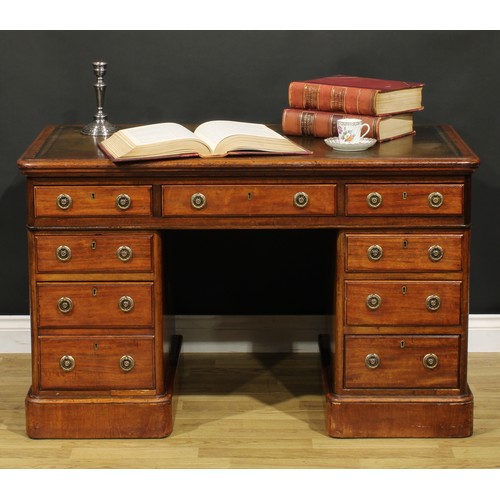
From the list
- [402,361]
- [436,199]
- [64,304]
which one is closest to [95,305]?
[64,304]

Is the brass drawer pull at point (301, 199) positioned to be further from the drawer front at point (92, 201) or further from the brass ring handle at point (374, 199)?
the drawer front at point (92, 201)

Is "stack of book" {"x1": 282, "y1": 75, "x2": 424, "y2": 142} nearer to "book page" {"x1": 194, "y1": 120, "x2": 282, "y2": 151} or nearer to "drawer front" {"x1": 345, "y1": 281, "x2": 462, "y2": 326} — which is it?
"book page" {"x1": 194, "y1": 120, "x2": 282, "y2": 151}

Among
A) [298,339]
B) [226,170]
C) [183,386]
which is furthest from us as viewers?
[298,339]

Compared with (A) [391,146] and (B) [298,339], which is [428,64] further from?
(B) [298,339]

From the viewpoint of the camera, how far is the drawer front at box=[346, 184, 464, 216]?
11.3ft

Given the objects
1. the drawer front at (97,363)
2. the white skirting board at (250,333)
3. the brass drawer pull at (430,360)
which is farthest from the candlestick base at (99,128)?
the brass drawer pull at (430,360)

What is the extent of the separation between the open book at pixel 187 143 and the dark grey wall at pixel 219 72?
534 millimetres

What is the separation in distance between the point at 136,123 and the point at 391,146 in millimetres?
963

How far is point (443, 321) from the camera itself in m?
3.54

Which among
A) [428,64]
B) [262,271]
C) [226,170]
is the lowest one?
[262,271]

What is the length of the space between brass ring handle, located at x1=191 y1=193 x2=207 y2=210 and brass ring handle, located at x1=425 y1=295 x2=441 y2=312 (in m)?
0.70

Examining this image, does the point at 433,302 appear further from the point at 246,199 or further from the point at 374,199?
the point at 246,199

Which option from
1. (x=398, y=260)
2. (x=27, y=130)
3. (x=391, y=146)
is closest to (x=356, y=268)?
(x=398, y=260)

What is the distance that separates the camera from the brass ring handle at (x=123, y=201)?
136 inches
